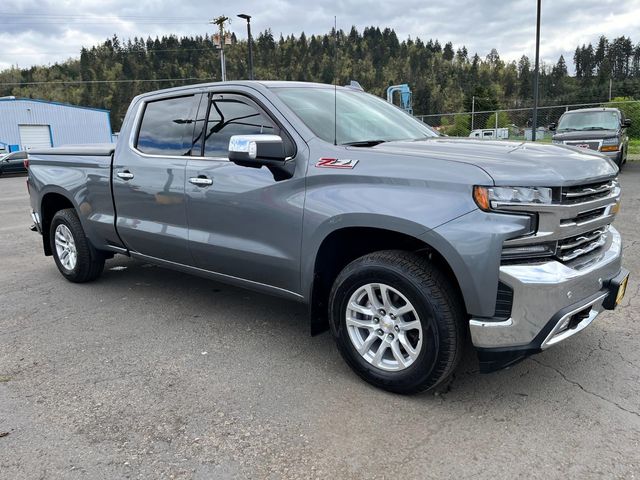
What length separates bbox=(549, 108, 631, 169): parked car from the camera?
1358cm

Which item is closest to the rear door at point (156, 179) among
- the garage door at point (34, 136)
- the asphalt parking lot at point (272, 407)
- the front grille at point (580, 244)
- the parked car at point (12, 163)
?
the asphalt parking lot at point (272, 407)

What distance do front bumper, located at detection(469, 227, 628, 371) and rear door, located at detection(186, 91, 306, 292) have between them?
4.23ft

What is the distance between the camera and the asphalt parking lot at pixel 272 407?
8.37 ft

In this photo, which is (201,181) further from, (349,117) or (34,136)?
(34,136)

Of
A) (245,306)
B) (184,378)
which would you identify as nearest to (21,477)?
(184,378)

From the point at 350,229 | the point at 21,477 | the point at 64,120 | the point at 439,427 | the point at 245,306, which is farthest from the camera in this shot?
the point at 64,120

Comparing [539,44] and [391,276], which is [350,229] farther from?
[539,44]

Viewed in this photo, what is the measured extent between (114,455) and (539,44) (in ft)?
76.1

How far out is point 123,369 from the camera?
3596 mm

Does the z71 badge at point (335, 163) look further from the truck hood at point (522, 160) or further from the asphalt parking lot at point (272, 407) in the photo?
the asphalt parking lot at point (272, 407)

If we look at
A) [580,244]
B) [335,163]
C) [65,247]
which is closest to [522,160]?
[580,244]

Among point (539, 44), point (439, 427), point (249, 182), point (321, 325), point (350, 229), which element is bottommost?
point (439, 427)

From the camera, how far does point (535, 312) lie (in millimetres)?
2648

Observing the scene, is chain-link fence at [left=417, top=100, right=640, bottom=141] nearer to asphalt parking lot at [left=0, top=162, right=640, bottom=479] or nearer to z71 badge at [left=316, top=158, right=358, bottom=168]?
asphalt parking lot at [left=0, top=162, right=640, bottom=479]
